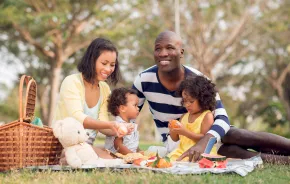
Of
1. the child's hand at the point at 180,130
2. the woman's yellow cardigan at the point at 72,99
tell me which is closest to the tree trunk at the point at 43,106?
the woman's yellow cardigan at the point at 72,99

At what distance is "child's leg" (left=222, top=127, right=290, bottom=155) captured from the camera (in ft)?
16.8

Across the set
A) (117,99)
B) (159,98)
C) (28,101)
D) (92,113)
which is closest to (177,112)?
(159,98)

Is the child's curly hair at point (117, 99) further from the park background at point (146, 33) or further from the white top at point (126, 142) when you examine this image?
the park background at point (146, 33)

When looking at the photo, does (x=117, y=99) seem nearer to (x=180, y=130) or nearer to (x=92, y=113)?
(x=92, y=113)

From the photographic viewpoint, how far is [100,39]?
17.9 feet

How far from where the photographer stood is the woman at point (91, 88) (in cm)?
504

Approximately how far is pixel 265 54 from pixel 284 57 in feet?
5.02

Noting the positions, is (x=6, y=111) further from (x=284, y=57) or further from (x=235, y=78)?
(x=284, y=57)

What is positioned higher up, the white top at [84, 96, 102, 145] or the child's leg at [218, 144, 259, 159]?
the white top at [84, 96, 102, 145]

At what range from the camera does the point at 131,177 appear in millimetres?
3689

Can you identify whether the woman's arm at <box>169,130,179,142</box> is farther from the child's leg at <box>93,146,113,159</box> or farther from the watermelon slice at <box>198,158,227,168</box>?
the watermelon slice at <box>198,158,227,168</box>

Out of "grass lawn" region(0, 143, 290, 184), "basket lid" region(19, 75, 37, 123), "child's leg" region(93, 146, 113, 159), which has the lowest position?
"grass lawn" region(0, 143, 290, 184)

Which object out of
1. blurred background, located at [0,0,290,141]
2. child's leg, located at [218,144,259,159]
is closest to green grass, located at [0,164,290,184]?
child's leg, located at [218,144,259,159]

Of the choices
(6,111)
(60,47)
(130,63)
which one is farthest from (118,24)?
(6,111)
